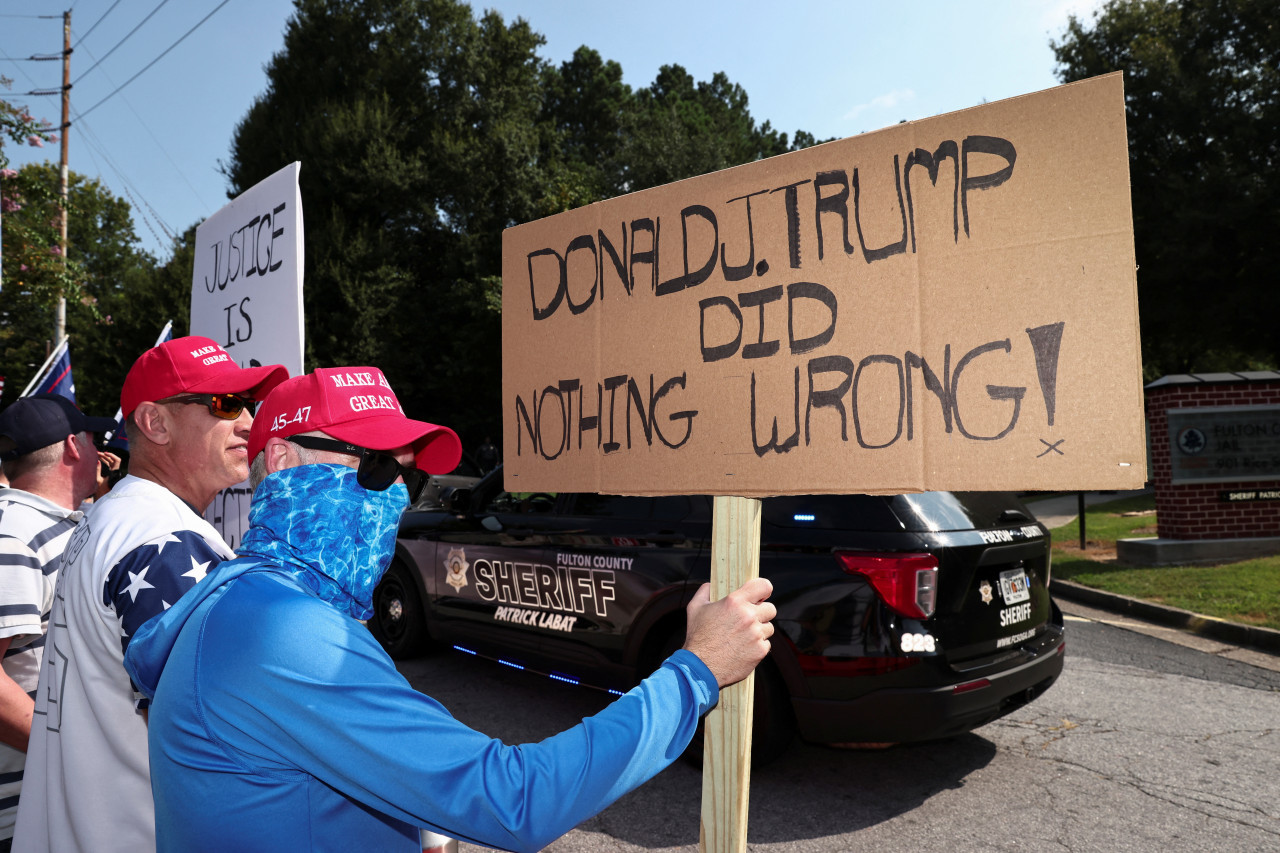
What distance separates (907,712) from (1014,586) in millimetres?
902

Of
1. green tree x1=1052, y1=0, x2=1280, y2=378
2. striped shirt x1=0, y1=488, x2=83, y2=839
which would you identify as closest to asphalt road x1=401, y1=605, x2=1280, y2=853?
striped shirt x1=0, y1=488, x2=83, y2=839

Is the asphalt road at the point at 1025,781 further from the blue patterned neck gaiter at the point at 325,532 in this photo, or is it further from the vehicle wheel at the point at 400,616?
the blue patterned neck gaiter at the point at 325,532

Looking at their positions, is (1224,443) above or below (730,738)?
above

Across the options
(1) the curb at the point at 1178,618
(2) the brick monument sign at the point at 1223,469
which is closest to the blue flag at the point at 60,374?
(1) the curb at the point at 1178,618

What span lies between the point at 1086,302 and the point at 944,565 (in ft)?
8.57

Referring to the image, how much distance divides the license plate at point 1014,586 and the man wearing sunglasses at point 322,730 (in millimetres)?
3186

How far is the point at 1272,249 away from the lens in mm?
20312

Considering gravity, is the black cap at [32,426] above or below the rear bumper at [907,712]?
above

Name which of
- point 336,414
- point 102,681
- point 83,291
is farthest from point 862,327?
point 83,291

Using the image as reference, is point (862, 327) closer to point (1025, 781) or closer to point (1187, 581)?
point (1025, 781)

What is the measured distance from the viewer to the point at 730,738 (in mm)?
1667

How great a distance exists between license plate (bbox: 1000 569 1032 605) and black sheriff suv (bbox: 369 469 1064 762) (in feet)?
0.04

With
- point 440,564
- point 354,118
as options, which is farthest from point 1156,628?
point 354,118

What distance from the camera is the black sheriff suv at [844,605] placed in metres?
3.79
